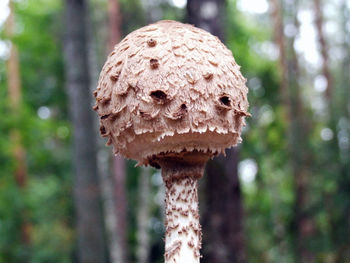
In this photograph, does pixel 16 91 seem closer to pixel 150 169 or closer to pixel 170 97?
pixel 150 169

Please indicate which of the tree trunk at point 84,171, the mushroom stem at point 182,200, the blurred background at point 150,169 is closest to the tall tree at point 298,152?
the blurred background at point 150,169

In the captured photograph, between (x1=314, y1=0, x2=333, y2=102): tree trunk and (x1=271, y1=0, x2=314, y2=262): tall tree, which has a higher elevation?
Result: (x1=314, y1=0, x2=333, y2=102): tree trunk

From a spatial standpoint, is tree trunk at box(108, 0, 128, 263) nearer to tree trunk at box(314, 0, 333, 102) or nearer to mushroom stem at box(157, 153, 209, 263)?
tree trunk at box(314, 0, 333, 102)

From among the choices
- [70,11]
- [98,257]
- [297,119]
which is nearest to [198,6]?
[70,11]

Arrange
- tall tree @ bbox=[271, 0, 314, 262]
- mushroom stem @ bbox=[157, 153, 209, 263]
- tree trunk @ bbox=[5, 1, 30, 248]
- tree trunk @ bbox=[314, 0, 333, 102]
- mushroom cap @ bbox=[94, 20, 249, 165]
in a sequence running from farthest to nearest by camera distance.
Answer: tree trunk @ bbox=[5, 1, 30, 248] → tree trunk @ bbox=[314, 0, 333, 102] → tall tree @ bbox=[271, 0, 314, 262] → mushroom stem @ bbox=[157, 153, 209, 263] → mushroom cap @ bbox=[94, 20, 249, 165]

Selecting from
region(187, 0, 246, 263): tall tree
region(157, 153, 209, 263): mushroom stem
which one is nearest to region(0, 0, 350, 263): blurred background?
region(187, 0, 246, 263): tall tree

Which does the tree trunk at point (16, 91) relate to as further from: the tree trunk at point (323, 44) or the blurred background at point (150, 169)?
the tree trunk at point (323, 44)
